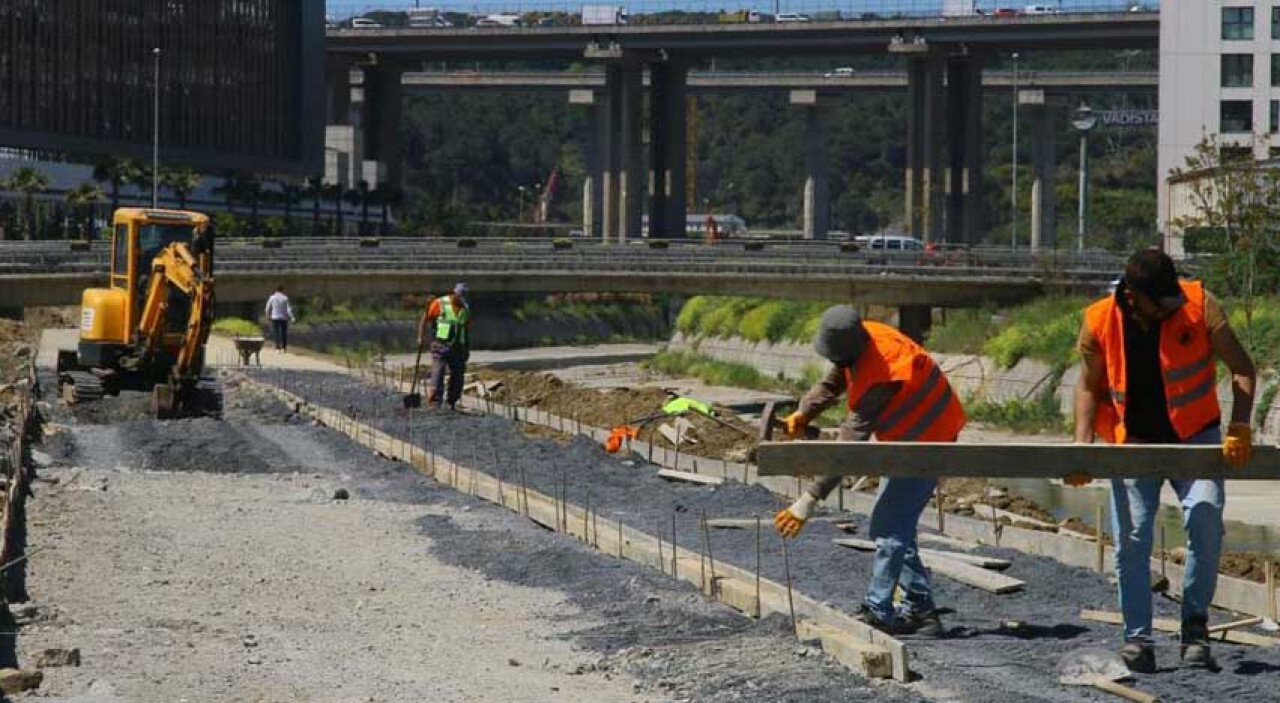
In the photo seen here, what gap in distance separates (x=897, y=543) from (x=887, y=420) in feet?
2.27

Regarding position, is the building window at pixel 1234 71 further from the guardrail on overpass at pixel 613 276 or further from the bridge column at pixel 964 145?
the bridge column at pixel 964 145

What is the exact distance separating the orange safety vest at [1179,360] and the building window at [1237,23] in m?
73.8

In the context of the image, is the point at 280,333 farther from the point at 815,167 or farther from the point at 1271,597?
the point at 815,167

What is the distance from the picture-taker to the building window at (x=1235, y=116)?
82.8 meters

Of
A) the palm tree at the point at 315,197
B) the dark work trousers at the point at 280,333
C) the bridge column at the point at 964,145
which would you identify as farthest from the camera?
the palm tree at the point at 315,197

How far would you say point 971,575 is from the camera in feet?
48.8

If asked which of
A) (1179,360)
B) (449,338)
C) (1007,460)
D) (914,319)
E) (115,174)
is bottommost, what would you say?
(914,319)

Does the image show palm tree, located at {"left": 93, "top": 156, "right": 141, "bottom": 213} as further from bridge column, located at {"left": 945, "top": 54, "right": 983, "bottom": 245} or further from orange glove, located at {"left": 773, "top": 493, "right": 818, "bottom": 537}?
orange glove, located at {"left": 773, "top": 493, "right": 818, "bottom": 537}

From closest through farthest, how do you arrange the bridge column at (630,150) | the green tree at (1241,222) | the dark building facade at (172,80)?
the green tree at (1241,222)
the dark building facade at (172,80)
the bridge column at (630,150)

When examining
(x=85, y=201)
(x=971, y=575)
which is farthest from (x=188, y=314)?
(x=85, y=201)

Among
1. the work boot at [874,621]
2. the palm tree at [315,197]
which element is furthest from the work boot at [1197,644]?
the palm tree at [315,197]

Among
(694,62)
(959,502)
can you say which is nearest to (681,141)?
(694,62)

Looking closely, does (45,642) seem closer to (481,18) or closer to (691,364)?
(691,364)

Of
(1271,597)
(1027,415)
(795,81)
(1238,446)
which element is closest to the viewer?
(1238,446)
